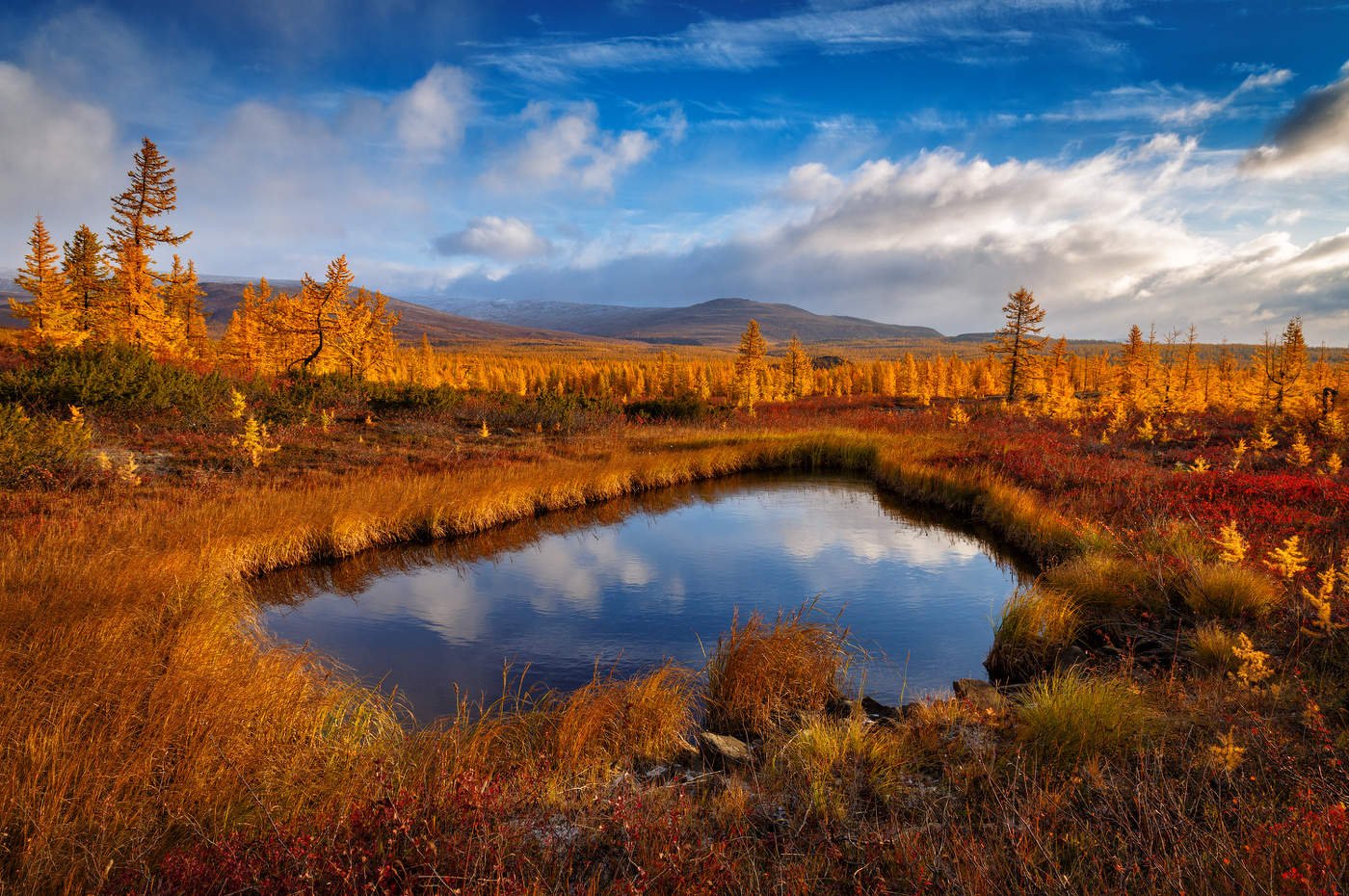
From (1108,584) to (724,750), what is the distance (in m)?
6.68

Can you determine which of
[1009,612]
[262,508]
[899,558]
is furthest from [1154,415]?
[262,508]

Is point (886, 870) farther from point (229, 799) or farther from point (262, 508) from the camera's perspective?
point (262, 508)

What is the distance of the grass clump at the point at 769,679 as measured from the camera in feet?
21.2

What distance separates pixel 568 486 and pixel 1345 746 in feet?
49.3

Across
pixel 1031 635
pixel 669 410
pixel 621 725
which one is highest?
pixel 669 410

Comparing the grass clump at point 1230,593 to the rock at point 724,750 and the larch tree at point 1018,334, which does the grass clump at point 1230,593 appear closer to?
the rock at point 724,750

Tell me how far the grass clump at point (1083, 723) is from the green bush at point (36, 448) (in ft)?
53.4

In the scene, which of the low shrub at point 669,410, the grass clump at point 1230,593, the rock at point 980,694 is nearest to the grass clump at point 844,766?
the rock at point 980,694

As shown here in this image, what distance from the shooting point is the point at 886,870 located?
3.46 m

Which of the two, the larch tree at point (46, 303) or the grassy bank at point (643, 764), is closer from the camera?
the grassy bank at point (643, 764)

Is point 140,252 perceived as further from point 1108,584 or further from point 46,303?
point 1108,584

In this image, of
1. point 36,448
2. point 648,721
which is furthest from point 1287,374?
point 36,448

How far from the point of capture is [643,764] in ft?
17.9

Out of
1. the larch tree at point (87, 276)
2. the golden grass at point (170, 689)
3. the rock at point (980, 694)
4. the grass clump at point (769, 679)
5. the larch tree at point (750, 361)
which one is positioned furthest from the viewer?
the larch tree at point (750, 361)
